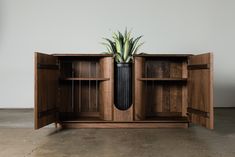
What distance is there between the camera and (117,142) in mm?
2340

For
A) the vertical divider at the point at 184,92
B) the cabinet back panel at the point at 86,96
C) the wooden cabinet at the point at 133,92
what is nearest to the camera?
the wooden cabinet at the point at 133,92

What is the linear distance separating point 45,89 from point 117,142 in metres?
0.79

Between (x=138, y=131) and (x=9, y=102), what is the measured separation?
2.90m

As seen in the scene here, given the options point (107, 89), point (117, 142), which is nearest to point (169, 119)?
point (107, 89)

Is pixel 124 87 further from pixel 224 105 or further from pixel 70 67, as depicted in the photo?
pixel 224 105

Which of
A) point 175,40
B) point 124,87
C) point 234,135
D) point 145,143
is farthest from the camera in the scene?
point 175,40

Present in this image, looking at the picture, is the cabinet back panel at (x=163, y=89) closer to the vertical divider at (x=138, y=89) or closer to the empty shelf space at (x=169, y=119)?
the empty shelf space at (x=169, y=119)

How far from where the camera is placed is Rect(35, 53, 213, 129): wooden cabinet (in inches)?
102

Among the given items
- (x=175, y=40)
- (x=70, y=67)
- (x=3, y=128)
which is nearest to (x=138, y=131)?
(x=70, y=67)

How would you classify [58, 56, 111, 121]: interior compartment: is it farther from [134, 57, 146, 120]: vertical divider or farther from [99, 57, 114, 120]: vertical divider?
[134, 57, 146, 120]: vertical divider

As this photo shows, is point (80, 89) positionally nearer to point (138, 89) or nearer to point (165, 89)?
point (138, 89)

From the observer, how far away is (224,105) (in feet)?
16.4

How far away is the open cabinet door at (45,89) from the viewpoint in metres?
2.47

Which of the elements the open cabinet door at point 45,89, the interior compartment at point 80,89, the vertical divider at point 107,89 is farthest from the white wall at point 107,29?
the open cabinet door at point 45,89
